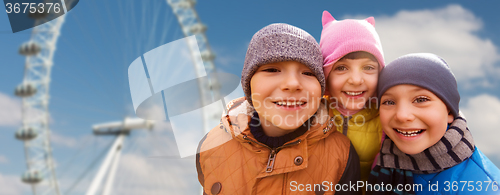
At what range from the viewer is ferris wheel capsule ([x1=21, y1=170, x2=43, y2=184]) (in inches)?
316

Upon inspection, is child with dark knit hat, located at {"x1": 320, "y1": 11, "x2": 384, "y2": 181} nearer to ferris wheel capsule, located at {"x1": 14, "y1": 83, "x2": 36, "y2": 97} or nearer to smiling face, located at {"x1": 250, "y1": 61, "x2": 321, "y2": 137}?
smiling face, located at {"x1": 250, "y1": 61, "x2": 321, "y2": 137}

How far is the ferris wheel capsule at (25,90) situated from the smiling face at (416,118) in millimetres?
8794

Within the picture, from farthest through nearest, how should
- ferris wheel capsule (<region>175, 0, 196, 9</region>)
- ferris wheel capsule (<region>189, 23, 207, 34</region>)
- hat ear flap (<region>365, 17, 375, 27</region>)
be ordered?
ferris wheel capsule (<region>189, 23, 207, 34</region>), ferris wheel capsule (<region>175, 0, 196, 9</region>), hat ear flap (<region>365, 17, 375, 27</region>)

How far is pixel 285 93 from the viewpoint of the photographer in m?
1.57

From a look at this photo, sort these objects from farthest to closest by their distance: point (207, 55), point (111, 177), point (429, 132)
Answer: point (207, 55) → point (111, 177) → point (429, 132)

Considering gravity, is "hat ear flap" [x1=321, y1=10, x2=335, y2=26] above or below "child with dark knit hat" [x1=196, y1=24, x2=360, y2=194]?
above

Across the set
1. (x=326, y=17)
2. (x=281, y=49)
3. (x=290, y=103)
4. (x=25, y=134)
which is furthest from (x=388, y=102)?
(x=25, y=134)

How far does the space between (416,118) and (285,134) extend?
70 centimetres

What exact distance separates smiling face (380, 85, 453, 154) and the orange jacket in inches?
10.9

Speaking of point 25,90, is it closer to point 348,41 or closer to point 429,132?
point 348,41

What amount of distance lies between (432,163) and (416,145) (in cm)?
13

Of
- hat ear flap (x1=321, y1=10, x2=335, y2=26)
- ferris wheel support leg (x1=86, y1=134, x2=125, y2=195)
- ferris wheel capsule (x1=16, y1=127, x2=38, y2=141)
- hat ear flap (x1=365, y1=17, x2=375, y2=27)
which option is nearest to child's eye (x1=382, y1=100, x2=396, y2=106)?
hat ear flap (x1=365, y1=17, x2=375, y2=27)

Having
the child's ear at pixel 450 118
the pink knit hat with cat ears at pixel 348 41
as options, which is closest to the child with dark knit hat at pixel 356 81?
the pink knit hat with cat ears at pixel 348 41

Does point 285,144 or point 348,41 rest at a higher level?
point 348,41
